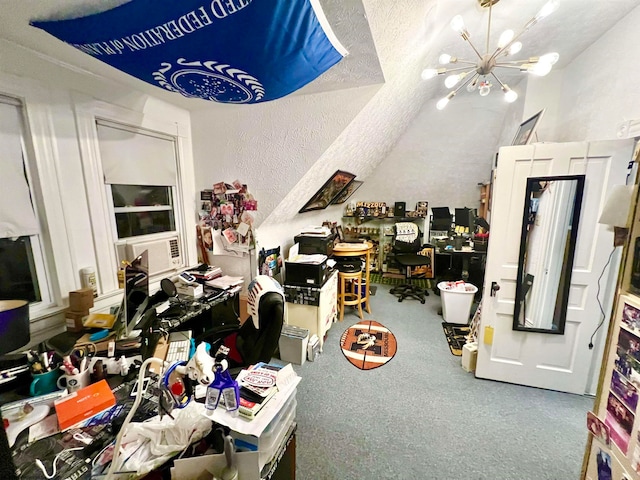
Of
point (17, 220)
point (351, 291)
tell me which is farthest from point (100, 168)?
point (351, 291)

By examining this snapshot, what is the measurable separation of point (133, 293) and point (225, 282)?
3.54ft

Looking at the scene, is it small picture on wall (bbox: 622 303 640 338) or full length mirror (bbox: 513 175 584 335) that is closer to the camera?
small picture on wall (bbox: 622 303 640 338)

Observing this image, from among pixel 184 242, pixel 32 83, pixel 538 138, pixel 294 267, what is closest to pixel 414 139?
pixel 538 138

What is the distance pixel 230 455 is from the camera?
2.94 ft

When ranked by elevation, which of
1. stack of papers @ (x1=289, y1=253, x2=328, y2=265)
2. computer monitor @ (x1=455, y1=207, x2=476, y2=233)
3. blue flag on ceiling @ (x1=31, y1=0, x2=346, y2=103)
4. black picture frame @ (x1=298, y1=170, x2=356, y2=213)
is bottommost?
stack of papers @ (x1=289, y1=253, x2=328, y2=265)

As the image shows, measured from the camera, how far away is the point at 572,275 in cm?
196

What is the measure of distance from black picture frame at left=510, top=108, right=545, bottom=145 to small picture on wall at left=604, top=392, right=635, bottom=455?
2.75m

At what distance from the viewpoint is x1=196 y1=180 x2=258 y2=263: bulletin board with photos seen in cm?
258

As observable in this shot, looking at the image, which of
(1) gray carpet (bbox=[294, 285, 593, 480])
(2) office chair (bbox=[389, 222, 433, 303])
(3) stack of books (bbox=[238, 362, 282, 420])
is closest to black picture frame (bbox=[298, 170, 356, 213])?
(2) office chair (bbox=[389, 222, 433, 303])

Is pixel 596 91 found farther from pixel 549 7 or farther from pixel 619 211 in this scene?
pixel 619 211

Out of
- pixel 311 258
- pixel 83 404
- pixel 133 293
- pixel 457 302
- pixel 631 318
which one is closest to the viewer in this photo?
pixel 631 318

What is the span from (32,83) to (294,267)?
2.18 meters

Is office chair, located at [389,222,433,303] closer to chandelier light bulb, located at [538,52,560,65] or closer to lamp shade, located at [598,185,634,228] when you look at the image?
chandelier light bulb, located at [538,52,560,65]

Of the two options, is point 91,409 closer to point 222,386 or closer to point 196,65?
point 222,386
